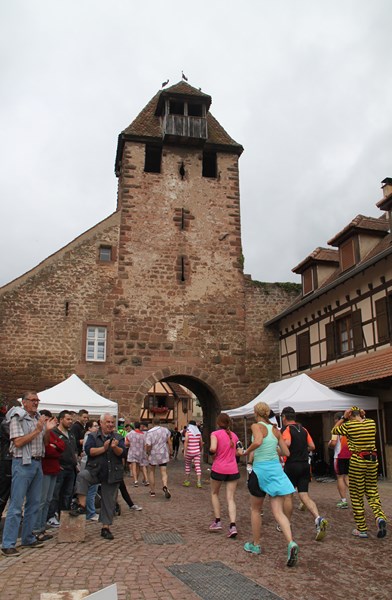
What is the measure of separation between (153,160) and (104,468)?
16.4 m

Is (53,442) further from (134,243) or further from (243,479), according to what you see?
(134,243)

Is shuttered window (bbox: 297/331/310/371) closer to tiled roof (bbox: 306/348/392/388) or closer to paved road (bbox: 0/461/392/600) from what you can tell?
tiled roof (bbox: 306/348/392/388)

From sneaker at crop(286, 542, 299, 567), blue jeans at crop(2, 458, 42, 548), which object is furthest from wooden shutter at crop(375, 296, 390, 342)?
blue jeans at crop(2, 458, 42, 548)

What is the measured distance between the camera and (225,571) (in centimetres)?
486

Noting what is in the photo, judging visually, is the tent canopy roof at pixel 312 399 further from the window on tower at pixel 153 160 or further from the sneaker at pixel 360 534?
the window on tower at pixel 153 160

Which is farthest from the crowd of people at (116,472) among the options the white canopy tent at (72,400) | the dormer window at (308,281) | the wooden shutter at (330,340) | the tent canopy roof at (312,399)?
the dormer window at (308,281)

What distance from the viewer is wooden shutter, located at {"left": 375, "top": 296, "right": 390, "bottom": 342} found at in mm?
13319

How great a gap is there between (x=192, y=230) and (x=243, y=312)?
3605 mm

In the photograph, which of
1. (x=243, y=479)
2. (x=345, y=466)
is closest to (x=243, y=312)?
(x=243, y=479)

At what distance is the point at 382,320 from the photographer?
44.4 ft

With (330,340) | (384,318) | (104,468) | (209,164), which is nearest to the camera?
(104,468)

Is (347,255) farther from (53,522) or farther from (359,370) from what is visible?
(53,522)

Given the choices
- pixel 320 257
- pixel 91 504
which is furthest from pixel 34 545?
pixel 320 257

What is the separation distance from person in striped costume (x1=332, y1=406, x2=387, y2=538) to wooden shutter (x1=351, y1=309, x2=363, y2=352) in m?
8.27
